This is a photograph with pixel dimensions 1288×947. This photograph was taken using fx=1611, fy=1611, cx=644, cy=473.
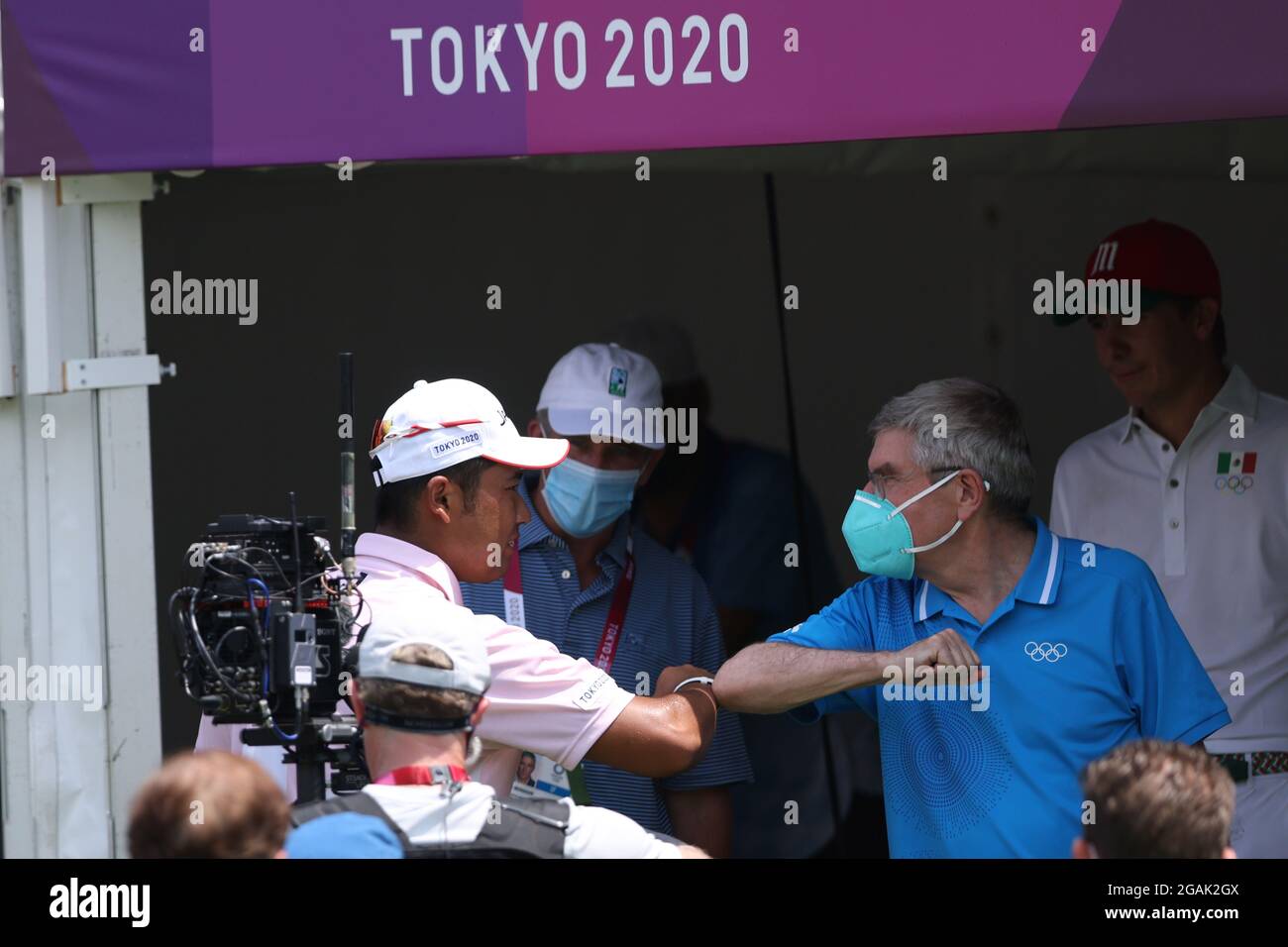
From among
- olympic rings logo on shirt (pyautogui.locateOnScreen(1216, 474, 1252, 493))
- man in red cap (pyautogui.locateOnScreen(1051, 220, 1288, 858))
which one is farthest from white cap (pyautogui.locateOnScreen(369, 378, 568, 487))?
olympic rings logo on shirt (pyautogui.locateOnScreen(1216, 474, 1252, 493))

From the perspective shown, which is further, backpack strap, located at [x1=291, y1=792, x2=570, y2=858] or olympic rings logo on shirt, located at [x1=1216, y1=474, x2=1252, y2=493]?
olympic rings logo on shirt, located at [x1=1216, y1=474, x2=1252, y2=493]

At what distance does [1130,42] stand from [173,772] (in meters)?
2.14

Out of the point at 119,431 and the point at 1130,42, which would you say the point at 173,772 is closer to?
the point at 119,431

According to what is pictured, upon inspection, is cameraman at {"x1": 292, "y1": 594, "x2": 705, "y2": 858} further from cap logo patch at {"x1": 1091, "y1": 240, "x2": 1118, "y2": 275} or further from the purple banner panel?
cap logo patch at {"x1": 1091, "y1": 240, "x2": 1118, "y2": 275}

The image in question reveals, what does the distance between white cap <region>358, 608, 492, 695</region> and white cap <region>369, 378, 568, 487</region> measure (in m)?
0.59

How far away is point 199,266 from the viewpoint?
4676mm

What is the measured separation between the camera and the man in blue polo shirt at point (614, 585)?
3.49 meters

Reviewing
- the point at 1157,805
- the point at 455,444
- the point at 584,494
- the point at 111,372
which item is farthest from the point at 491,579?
the point at 1157,805

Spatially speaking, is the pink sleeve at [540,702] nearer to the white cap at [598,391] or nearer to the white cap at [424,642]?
the white cap at [424,642]

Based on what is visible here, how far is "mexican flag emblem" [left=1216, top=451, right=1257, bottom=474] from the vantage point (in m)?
3.55

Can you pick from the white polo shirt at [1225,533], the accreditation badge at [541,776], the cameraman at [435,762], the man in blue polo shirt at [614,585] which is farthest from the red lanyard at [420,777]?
the white polo shirt at [1225,533]

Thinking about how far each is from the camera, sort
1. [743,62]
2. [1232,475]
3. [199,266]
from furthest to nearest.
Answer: [199,266] < [1232,475] < [743,62]
